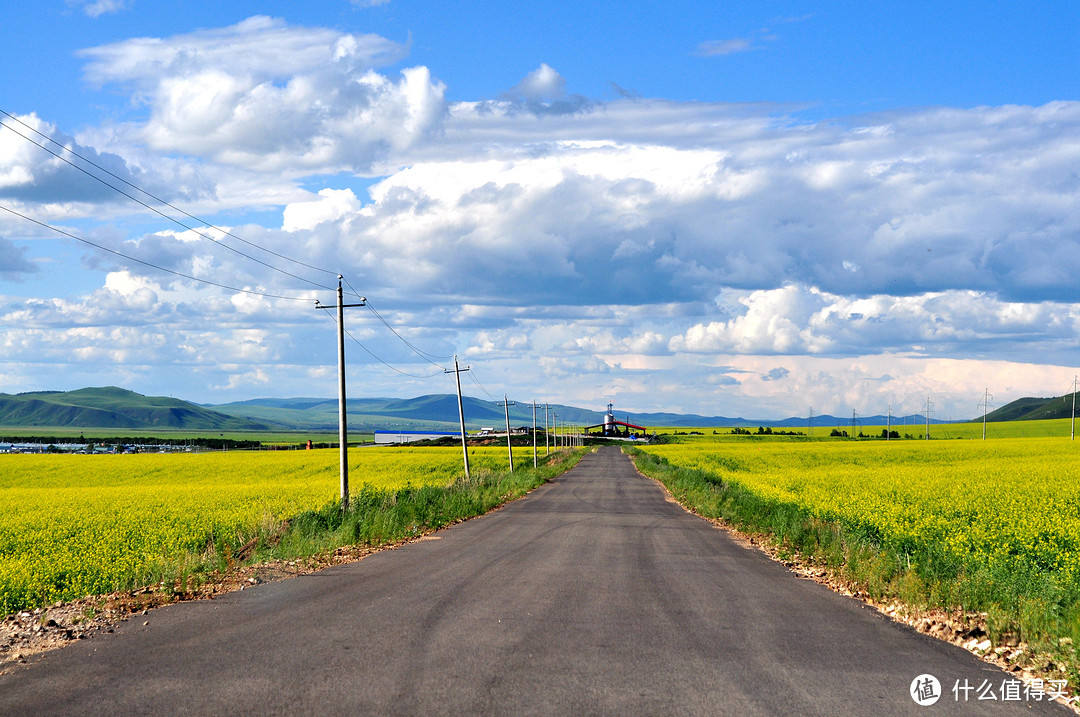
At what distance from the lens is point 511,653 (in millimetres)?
8867

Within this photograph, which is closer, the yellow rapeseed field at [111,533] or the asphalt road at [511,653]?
the asphalt road at [511,653]

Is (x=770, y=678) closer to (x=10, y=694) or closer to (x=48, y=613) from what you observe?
(x=10, y=694)

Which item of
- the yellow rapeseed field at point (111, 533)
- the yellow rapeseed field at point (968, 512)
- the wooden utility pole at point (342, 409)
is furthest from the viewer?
the wooden utility pole at point (342, 409)

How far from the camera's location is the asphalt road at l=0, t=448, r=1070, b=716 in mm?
7309

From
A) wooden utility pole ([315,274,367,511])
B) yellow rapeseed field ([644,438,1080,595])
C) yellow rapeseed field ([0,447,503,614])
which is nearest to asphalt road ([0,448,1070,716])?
yellow rapeseed field ([0,447,503,614])

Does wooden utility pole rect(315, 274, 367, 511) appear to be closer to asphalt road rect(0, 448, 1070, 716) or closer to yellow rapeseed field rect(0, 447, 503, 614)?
yellow rapeseed field rect(0, 447, 503, 614)

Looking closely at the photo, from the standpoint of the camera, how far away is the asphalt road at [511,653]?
24.0ft

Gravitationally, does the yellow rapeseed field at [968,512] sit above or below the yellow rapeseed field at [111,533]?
below

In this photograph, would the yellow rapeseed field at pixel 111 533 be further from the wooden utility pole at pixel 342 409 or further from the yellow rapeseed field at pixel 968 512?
the yellow rapeseed field at pixel 968 512

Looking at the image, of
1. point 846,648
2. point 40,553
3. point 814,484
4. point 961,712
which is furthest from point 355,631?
point 814,484

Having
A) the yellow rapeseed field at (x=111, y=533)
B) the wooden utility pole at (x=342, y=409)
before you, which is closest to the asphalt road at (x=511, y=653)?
the yellow rapeseed field at (x=111, y=533)

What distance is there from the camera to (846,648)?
31.7 feet

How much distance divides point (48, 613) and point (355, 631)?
15.8 ft

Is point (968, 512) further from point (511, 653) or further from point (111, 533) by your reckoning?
point (111, 533)
